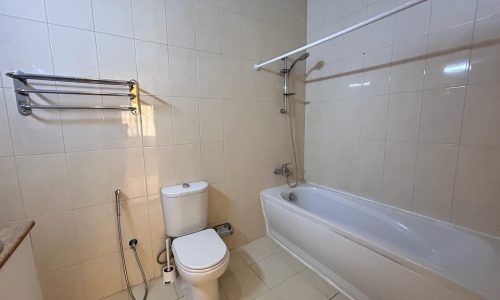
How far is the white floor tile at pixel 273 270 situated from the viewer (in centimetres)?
160

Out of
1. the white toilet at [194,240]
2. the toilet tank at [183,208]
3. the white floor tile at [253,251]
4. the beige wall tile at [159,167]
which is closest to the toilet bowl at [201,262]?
the white toilet at [194,240]

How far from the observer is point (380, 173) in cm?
172

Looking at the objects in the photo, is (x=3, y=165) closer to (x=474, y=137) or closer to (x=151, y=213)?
(x=151, y=213)

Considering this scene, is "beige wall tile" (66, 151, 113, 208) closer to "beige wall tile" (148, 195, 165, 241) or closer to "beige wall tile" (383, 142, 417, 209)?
"beige wall tile" (148, 195, 165, 241)

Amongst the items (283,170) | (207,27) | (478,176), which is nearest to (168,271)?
(283,170)

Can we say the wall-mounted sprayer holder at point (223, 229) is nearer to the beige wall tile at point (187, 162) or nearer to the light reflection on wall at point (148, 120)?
the beige wall tile at point (187, 162)

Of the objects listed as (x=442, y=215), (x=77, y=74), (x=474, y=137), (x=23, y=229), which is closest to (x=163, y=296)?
(x=23, y=229)

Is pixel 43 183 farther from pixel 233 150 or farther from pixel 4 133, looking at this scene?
pixel 233 150

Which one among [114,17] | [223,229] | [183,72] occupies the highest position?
[114,17]

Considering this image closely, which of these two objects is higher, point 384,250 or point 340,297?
point 384,250

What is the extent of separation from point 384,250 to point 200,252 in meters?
1.08

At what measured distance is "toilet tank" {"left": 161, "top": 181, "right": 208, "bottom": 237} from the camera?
1.49 meters

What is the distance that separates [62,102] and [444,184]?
99.4 inches

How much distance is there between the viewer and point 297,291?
149cm
